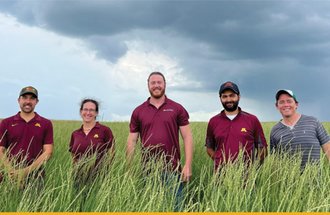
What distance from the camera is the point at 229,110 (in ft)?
15.0

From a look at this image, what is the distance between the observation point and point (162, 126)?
15.0ft

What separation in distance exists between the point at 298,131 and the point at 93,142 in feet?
7.81

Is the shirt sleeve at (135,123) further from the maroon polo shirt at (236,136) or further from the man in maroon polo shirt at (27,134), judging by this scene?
the man in maroon polo shirt at (27,134)

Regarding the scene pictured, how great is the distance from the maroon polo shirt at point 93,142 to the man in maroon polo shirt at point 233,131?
4.17ft

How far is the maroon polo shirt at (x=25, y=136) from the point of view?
4848mm

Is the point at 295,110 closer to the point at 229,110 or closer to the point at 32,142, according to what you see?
the point at 229,110

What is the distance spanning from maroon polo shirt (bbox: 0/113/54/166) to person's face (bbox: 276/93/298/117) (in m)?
2.81

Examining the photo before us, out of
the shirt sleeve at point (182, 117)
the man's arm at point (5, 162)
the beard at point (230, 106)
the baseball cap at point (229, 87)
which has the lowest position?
the man's arm at point (5, 162)

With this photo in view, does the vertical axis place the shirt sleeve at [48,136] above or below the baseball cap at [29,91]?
below

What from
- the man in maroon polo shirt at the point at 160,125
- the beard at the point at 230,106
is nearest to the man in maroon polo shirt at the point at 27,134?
the man in maroon polo shirt at the point at 160,125

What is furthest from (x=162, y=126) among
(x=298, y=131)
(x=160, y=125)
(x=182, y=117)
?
(x=298, y=131)

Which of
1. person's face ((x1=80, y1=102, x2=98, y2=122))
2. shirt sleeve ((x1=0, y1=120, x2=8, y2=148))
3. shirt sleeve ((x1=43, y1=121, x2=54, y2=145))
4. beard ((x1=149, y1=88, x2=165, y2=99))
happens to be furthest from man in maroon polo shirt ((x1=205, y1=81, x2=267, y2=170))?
shirt sleeve ((x1=0, y1=120, x2=8, y2=148))

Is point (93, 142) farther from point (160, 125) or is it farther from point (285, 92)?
point (285, 92)

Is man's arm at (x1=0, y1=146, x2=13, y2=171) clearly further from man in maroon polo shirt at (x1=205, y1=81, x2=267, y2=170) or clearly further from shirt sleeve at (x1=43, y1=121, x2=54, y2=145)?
man in maroon polo shirt at (x1=205, y1=81, x2=267, y2=170)
